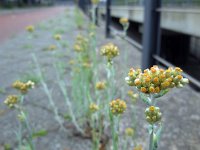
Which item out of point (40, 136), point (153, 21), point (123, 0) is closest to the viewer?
point (40, 136)

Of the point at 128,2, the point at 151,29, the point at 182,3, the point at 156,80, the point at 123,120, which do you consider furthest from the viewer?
the point at 128,2

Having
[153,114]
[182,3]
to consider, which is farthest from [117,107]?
[182,3]

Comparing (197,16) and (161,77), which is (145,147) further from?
(197,16)

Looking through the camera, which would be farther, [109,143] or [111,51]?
[109,143]

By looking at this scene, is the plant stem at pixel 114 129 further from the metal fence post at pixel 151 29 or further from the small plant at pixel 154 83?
the metal fence post at pixel 151 29

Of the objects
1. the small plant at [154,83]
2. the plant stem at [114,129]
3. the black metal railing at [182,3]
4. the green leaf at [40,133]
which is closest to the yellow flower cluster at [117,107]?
the plant stem at [114,129]

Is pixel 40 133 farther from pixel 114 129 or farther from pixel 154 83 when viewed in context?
pixel 154 83

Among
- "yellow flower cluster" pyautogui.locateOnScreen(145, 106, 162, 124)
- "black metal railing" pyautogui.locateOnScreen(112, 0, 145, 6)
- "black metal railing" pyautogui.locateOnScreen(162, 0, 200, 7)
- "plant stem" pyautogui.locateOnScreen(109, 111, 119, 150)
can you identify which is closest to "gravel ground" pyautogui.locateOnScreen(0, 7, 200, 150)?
"plant stem" pyautogui.locateOnScreen(109, 111, 119, 150)

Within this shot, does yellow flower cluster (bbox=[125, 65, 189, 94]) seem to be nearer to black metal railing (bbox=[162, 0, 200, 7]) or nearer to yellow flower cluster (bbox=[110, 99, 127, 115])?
yellow flower cluster (bbox=[110, 99, 127, 115])

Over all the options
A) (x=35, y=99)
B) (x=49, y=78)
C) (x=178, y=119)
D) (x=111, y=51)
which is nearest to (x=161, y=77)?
(x=111, y=51)
